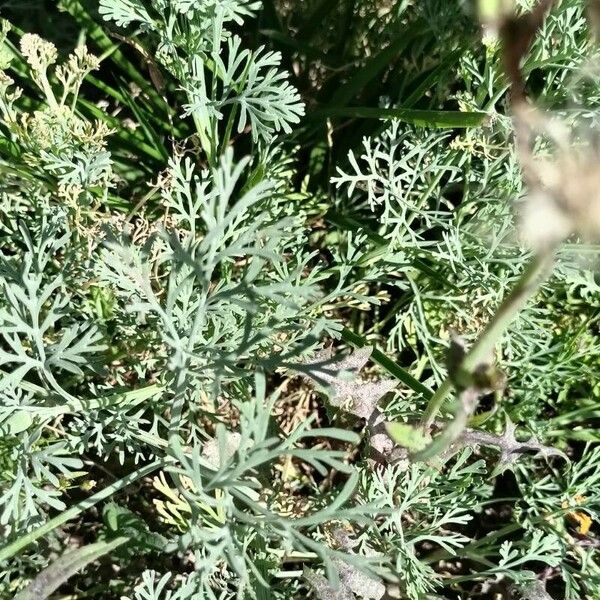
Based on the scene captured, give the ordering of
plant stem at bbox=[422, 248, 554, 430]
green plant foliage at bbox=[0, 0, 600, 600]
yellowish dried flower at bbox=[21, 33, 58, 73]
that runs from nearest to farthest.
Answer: plant stem at bbox=[422, 248, 554, 430] → green plant foliage at bbox=[0, 0, 600, 600] → yellowish dried flower at bbox=[21, 33, 58, 73]

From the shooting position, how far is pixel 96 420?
1.37 metres

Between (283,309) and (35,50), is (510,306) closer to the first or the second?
(283,309)

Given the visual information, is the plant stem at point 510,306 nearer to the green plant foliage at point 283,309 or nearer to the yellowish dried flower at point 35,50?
the green plant foliage at point 283,309

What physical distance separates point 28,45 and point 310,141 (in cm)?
71

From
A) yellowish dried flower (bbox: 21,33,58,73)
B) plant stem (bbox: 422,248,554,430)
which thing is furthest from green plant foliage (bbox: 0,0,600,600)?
plant stem (bbox: 422,248,554,430)

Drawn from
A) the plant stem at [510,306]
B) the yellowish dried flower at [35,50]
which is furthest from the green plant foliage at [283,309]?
the plant stem at [510,306]

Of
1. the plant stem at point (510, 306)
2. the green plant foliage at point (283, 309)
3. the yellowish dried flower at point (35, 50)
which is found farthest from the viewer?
the yellowish dried flower at point (35, 50)

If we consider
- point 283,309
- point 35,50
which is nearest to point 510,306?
point 283,309

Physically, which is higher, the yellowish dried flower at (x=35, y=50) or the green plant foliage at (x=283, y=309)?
the yellowish dried flower at (x=35, y=50)

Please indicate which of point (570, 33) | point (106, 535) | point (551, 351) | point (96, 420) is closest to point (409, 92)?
point (570, 33)

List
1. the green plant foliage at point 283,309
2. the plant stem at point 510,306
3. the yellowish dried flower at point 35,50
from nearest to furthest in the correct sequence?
the plant stem at point 510,306 < the green plant foliage at point 283,309 < the yellowish dried flower at point 35,50

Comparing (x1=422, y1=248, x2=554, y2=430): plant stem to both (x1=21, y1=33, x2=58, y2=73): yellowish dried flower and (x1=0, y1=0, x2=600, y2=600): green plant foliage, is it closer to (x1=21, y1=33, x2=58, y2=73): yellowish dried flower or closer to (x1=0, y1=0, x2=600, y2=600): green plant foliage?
(x1=0, y1=0, x2=600, y2=600): green plant foliage

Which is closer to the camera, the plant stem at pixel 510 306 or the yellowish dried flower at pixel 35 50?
the plant stem at pixel 510 306

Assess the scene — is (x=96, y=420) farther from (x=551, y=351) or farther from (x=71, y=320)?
(x=551, y=351)
